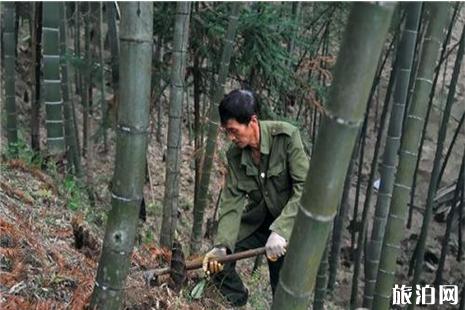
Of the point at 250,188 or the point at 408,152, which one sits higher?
the point at 408,152

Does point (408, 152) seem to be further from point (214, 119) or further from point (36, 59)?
point (36, 59)

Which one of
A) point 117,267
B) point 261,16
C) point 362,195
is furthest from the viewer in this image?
point 362,195

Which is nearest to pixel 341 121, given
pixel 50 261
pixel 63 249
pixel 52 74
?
pixel 50 261

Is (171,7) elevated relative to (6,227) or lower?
elevated

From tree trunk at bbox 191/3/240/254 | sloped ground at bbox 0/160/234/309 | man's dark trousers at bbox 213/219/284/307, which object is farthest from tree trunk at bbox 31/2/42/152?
man's dark trousers at bbox 213/219/284/307

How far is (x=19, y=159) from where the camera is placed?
4.91 m

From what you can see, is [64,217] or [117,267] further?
[64,217]

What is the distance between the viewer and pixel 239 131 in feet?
8.89

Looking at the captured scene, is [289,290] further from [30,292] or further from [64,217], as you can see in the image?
[64,217]

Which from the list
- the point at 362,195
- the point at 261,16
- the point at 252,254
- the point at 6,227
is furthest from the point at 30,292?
the point at 362,195

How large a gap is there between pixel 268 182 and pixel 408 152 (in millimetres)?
753

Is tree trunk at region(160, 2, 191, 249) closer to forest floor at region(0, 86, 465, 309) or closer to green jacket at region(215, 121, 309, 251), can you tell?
forest floor at region(0, 86, 465, 309)

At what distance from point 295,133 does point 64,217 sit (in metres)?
1.89

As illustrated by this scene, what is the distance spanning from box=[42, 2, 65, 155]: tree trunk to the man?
2420mm
